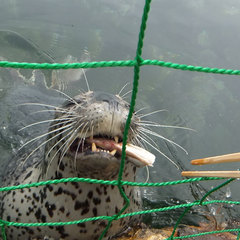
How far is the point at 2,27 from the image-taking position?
6.16 m

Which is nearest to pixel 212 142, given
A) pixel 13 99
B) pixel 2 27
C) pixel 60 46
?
pixel 13 99

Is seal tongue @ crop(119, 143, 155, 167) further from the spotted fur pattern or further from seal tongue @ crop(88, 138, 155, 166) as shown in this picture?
the spotted fur pattern

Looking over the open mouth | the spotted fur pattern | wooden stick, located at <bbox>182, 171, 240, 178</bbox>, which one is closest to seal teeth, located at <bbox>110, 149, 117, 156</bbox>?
the open mouth

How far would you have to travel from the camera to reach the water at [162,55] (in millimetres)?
4340

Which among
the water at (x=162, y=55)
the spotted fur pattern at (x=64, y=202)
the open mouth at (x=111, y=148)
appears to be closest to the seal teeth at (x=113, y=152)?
the open mouth at (x=111, y=148)

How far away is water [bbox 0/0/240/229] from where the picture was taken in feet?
14.2

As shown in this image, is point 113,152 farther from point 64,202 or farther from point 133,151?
point 64,202

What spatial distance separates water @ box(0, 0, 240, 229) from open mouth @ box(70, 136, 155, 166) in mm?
1993

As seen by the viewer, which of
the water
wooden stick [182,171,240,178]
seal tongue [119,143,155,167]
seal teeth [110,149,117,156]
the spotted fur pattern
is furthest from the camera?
the water

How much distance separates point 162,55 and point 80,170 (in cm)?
466

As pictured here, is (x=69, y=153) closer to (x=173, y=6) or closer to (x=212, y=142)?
(x=212, y=142)

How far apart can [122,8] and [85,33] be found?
1.40 meters

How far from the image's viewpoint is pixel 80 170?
1.80m

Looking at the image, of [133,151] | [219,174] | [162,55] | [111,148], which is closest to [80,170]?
[111,148]
